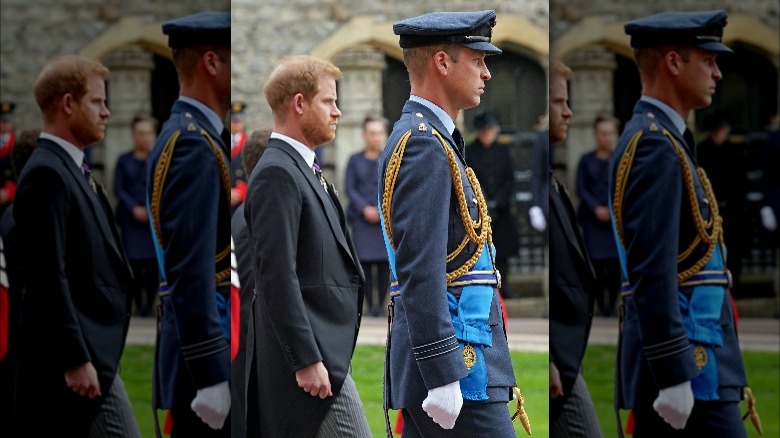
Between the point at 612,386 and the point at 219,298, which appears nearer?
the point at 612,386

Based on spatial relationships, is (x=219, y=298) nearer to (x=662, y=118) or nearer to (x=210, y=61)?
(x=210, y=61)

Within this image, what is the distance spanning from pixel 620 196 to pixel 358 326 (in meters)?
1.26

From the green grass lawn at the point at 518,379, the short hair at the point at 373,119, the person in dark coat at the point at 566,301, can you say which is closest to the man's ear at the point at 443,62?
the short hair at the point at 373,119

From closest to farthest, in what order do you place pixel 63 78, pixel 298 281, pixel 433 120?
pixel 433 120
pixel 298 281
pixel 63 78

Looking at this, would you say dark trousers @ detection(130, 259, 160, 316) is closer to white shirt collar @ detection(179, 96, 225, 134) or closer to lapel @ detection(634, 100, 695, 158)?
white shirt collar @ detection(179, 96, 225, 134)

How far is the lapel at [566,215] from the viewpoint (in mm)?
5734

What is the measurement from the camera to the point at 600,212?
571 centimetres

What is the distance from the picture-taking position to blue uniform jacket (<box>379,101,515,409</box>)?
4.67 meters

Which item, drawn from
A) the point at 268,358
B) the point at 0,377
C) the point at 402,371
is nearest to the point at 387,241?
the point at 402,371

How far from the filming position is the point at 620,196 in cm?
562

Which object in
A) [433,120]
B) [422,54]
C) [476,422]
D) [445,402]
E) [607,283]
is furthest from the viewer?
[607,283]

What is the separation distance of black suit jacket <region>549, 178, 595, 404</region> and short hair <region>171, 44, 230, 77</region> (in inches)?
63.4

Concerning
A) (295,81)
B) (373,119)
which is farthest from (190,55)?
(373,119)

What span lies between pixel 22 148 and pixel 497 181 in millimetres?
2167
